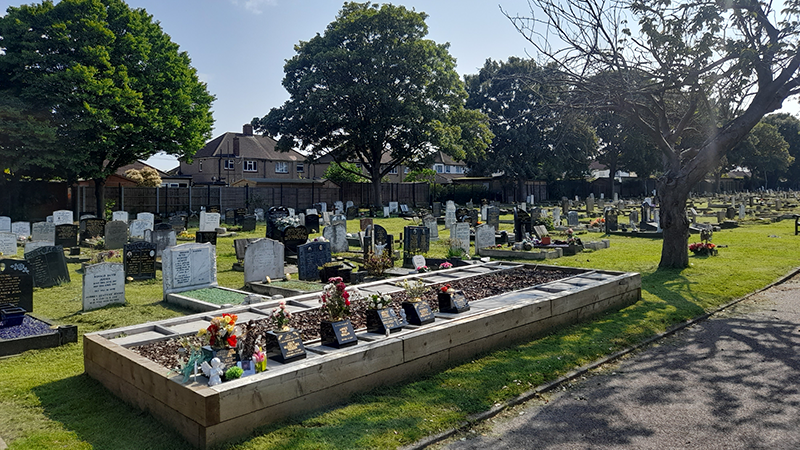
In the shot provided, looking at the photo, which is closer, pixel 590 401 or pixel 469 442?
pixel 469 442

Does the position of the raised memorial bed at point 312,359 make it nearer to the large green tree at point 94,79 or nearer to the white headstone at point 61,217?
the white headstone at point 61,217

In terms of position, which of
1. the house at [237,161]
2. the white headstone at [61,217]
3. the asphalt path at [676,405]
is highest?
the house at [237,161]

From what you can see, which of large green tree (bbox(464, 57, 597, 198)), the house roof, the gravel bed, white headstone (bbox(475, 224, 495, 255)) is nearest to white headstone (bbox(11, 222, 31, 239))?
white headstone (bbox(475, 224, 495, 255))

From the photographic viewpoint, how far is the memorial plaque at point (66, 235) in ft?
60.0

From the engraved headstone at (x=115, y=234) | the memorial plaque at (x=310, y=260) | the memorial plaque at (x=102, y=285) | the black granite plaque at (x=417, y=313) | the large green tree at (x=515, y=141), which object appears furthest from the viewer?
the large green tree at (x=515, y=141)

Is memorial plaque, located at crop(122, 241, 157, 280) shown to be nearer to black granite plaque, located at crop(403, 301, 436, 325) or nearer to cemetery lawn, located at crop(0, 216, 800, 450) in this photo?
cemetery lawn, located at crop(0, 216, 800, 450)

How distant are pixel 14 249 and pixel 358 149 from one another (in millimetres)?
28902

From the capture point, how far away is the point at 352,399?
546cm

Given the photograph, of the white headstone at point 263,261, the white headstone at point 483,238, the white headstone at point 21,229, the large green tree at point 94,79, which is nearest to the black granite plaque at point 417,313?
the white headstone at point 263,261

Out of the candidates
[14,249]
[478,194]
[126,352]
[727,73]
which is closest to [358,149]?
[478,194]

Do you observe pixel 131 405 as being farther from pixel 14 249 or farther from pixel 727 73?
pixel 14 249

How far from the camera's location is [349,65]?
127ft

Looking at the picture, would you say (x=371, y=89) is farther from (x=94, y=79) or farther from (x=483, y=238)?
(x=483, y=238)

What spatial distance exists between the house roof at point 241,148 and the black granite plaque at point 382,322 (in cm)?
5518
